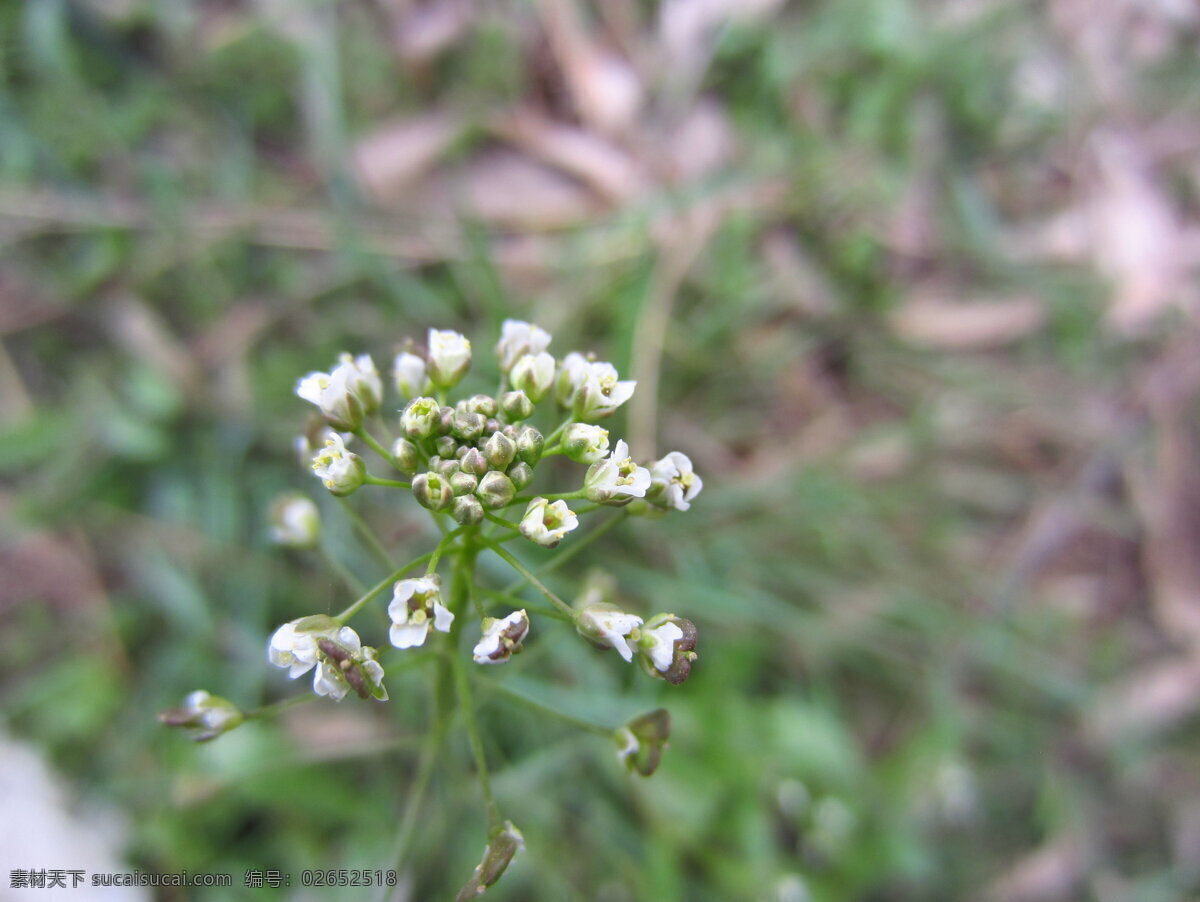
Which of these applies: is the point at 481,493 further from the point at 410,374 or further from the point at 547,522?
the point at 410,374

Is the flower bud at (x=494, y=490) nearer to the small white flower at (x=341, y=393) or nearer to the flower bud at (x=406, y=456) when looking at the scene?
the flower bud at (x=406, y=456)

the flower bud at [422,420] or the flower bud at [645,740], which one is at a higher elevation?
the flower bud at [422,420]

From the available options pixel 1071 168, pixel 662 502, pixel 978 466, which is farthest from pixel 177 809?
pixel 1071 168

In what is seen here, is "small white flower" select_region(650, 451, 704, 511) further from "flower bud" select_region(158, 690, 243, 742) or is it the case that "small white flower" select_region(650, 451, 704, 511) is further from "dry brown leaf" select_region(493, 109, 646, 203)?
"dry brown leaf" select_region(493, 109, 646, 203)

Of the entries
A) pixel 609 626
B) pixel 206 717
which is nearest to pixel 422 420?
pixel 609 626

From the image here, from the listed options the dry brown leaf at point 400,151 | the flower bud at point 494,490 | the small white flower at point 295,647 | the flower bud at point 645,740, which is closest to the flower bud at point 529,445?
the flower bud at point 494,490

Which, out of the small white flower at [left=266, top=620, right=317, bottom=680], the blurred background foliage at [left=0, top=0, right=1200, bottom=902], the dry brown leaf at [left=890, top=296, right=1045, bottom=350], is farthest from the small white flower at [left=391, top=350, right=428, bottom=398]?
the dry brown leaf at [left=890, top=296, right=1045, bottom=350]

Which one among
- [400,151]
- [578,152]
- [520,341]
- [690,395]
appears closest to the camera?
[520,341]
